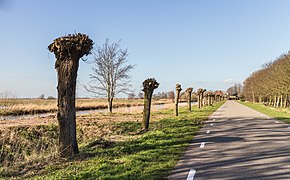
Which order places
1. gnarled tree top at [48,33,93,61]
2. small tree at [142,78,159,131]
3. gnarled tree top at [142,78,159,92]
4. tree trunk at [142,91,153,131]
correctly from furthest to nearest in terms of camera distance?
gnarled tree top at [142,78,159,92], small tree at [142,78,159,131], tree trunk at [142,91,153,131], gnarled tree top at [48,33,93,61]

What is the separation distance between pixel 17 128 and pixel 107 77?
45.4 feet

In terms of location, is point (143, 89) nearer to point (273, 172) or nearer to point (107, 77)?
point (273, 172)

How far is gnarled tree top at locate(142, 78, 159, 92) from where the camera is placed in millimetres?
16592

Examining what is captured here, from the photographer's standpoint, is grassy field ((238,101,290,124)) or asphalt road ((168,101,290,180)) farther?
grassy field ((238,101,290,124))

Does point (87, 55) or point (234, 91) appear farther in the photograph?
point (234, 91)

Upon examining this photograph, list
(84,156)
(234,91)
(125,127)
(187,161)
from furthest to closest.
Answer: (234,91) → (125,127) → (84,156) → (187,161)

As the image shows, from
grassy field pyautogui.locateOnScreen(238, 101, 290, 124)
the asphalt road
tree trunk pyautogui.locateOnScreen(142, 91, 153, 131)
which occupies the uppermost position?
tree trunk pyautogui.locateOnScreen(142, 91, 153, 131)

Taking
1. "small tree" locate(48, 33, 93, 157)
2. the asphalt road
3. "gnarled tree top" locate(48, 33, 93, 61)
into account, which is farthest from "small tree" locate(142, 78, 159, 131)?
"gnarled tree top" locate(48, 33, 93, 61)

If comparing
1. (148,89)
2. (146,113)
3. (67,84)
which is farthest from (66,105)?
(148,89)

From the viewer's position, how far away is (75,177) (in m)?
6.11

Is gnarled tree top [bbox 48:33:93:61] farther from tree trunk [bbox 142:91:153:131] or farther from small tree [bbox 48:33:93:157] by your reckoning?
tree trunk [bbox 142:91:153:131]

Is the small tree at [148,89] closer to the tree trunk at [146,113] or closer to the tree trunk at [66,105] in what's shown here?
the tree trunk at [146,113]

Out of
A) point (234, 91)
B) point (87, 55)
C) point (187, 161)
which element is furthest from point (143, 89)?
point (234, 91)

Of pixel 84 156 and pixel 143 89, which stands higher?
pixel 143 89
